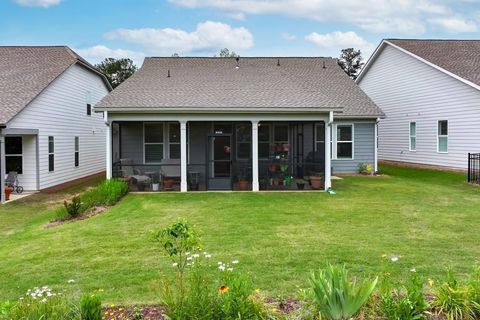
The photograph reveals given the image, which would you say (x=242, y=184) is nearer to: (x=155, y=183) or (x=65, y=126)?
(x=155, y=183)

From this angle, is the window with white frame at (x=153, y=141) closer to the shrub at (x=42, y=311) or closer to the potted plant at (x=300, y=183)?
the potted plant at (x=300, y=183)

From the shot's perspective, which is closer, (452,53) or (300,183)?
(300,183)

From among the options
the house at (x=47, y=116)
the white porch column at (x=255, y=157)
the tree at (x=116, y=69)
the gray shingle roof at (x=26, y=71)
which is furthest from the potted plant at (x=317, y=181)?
the tree at (x=116, y=69)

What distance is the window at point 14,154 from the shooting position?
1636 centimetres

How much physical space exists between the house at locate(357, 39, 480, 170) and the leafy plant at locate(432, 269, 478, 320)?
15.6m

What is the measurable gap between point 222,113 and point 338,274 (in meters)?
10.9

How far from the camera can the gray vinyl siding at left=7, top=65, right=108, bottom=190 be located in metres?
16.3

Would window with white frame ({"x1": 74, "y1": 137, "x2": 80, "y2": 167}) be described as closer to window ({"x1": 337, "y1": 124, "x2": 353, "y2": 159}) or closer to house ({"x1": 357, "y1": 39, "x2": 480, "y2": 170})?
window ({"x1": 337, "y1": 124, "x2": 353, "y2": 159})

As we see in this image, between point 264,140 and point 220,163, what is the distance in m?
3.52

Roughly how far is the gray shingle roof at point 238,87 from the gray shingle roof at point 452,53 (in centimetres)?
364

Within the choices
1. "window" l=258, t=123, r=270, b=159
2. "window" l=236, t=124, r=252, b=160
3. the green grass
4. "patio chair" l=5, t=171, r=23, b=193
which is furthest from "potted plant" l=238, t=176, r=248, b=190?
"patio chair" l=5, t=171, r=23, b=193

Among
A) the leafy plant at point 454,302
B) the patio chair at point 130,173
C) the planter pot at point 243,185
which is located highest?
the patio chair at point 130,173

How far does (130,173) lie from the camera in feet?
53.8

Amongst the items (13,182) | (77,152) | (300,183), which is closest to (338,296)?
(300,183)
